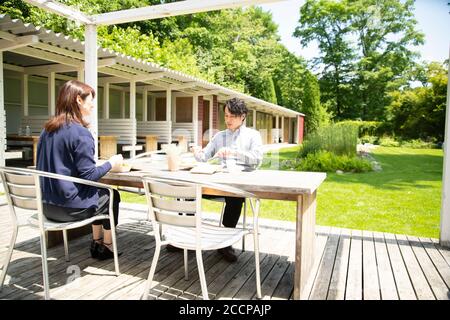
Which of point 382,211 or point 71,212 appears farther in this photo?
point 382,211

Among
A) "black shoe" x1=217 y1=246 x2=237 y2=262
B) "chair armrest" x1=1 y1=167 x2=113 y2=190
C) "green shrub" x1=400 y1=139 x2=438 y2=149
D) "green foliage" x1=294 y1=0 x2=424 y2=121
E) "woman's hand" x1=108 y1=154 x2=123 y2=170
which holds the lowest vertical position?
"black shoe" x1=217 y1=246 x2=237 y2=262

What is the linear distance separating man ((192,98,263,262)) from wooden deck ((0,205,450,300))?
0.32 m

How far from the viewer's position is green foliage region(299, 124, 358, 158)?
9.31m

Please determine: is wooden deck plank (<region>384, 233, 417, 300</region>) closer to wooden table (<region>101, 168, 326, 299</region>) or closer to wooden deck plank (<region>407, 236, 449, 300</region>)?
wooden deck plank (<region>407, 236, 449, 300</region>)

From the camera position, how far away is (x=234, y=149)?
9.27ft

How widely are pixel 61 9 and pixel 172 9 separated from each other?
1037 mm

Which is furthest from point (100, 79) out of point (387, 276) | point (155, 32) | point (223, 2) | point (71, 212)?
point (155, 32)

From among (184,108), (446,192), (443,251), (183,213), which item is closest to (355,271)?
(443,251)

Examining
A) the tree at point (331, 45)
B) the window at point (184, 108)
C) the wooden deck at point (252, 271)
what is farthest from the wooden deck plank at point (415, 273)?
the tree at point (331, 45)

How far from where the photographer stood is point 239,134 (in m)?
2.91

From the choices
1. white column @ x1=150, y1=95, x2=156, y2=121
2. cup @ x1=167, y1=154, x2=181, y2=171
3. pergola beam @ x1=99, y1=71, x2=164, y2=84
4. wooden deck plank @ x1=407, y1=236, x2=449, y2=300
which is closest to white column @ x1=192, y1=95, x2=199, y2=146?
white column @ x1=150, y1=95, x2=156, y2=121

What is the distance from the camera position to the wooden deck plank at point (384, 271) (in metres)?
2.08
